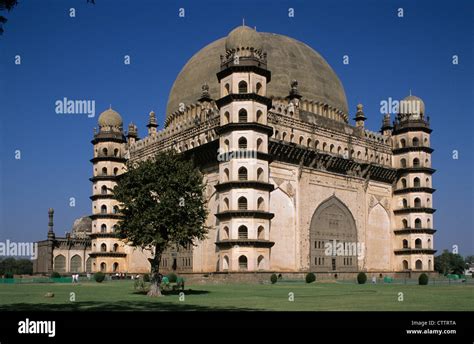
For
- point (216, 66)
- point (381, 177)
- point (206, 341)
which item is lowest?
point (206, 341)

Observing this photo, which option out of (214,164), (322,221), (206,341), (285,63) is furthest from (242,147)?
(206,341)

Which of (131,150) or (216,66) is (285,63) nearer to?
(216,66)

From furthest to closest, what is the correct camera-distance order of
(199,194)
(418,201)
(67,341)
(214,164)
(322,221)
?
(418,201) → (322,221) → (214,164) → (199,194) → (67,341)

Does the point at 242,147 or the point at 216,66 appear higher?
the point at 216,66

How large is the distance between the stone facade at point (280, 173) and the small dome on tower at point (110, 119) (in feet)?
0.45

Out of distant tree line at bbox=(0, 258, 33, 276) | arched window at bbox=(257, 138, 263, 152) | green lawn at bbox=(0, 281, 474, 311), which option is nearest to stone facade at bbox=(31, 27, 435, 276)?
arched window at bbox=(257, 138, 263, 152)

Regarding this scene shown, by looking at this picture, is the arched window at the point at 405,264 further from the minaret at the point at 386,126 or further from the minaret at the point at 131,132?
the minaret at the point at 131,132

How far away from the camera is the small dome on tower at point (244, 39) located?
2082 inches

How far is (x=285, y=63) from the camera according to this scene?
6675 centimetres

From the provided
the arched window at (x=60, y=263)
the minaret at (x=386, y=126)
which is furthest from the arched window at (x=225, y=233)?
the arched window at (x=60, y=263)

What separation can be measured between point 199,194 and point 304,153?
949 inches

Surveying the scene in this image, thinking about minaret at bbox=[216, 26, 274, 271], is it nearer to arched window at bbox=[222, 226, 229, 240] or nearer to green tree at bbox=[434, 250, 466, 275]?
arched window at bbox=[222, 226, 229, 240]

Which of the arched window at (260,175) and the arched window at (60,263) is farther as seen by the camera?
the arched window at (60,263)

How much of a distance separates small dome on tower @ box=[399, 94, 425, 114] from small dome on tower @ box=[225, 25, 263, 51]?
88.0 feet
